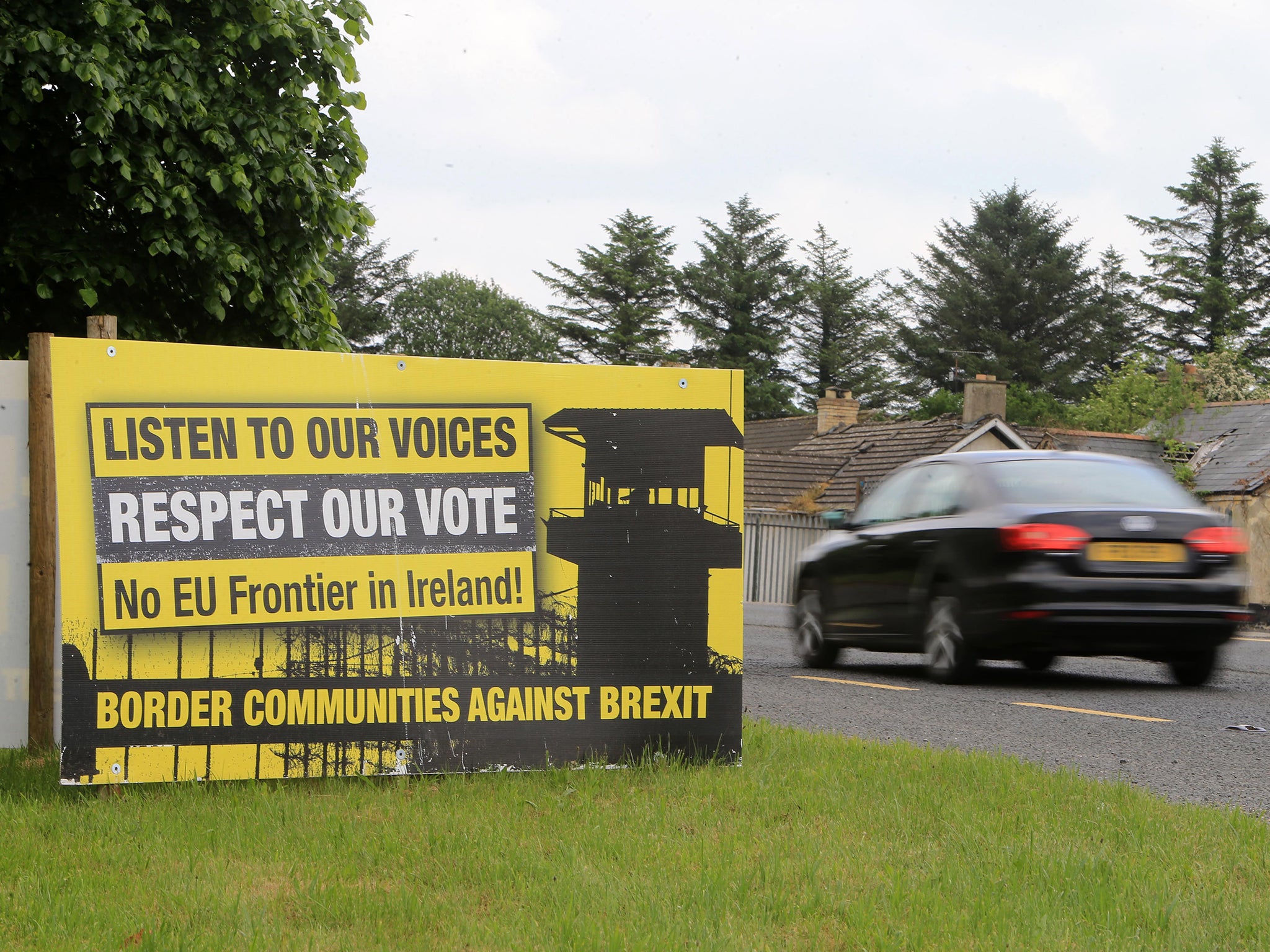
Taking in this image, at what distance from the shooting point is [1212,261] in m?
62.7

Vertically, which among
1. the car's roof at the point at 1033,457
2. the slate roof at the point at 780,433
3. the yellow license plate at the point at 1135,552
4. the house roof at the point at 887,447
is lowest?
the yellow license plate at the point at 1135,552

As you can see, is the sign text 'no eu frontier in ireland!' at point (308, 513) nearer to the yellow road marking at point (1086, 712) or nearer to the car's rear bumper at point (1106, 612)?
the yellow road marking at point (1086, 712)

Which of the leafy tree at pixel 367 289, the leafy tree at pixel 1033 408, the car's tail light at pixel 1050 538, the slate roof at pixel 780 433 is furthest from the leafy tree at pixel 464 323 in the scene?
the car's tail light at pixel 1050 538

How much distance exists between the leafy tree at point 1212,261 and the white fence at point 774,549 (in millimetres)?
34331

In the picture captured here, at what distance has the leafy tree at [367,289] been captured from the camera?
200ft

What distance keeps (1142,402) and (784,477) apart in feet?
40.7

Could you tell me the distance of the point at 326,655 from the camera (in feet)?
17.4

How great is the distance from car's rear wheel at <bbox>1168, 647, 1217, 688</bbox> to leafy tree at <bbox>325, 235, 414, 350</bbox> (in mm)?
51121

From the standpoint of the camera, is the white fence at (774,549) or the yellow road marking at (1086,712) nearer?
the yellow road marking at (1086,712)

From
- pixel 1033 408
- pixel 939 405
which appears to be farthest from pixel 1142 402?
pixel 939 405

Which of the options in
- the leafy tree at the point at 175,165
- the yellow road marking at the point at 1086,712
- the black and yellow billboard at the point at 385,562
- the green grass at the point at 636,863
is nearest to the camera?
the green grass at the point at 636,863

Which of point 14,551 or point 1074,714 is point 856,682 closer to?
point 1074,714

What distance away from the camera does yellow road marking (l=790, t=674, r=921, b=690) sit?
9.77m

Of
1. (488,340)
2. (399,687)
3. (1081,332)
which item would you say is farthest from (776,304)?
(399,687)
